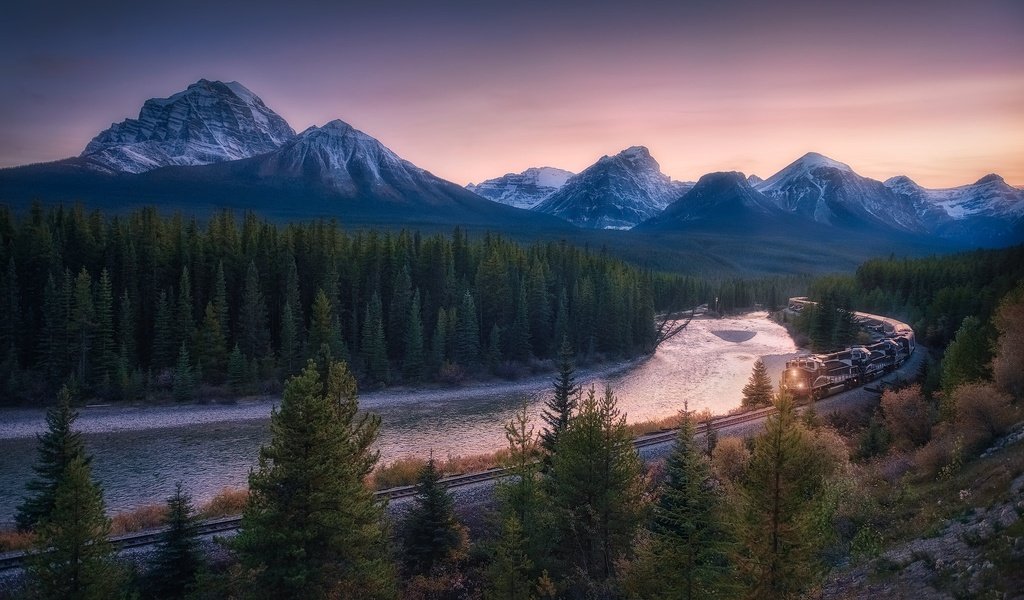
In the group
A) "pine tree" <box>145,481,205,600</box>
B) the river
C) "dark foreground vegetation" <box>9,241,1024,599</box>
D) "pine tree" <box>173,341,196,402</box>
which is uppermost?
"dark foreground vegetation" <box>9,241,1024,599</box>

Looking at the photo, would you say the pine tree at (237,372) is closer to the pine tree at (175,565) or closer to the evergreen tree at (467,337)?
the evergreen tree at (467,337)

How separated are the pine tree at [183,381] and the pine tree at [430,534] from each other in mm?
42754

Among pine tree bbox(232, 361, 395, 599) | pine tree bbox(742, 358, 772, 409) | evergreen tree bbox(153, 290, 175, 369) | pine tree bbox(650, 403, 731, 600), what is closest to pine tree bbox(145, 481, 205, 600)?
pine tree bbox(232, 361, 395, 599)

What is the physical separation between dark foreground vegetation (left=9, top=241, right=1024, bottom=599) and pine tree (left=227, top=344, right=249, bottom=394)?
32989 mm

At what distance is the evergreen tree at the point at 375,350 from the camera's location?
66.8m

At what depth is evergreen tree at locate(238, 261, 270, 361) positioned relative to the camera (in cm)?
6394

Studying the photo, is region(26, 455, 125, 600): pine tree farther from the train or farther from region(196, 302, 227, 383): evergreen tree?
region(196, 302, 227, 383): evergreen tree

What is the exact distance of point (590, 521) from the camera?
21812mm

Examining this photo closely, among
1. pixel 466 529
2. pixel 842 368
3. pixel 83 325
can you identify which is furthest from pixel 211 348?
pixel 842 368

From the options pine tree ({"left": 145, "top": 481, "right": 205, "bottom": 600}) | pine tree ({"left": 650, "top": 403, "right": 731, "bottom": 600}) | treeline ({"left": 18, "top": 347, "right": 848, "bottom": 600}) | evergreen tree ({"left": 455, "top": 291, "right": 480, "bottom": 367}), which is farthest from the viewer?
→ evergreen tree ({"left": 455, "top": 291, "right": 480, "bottom": 367})

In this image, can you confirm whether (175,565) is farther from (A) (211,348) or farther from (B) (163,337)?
(B) (163,337)

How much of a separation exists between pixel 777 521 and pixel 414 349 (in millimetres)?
57969

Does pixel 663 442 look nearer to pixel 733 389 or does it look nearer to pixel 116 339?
pixel 733 389

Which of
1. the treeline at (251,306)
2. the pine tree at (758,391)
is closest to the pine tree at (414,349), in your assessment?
the treeline at (251,306)
